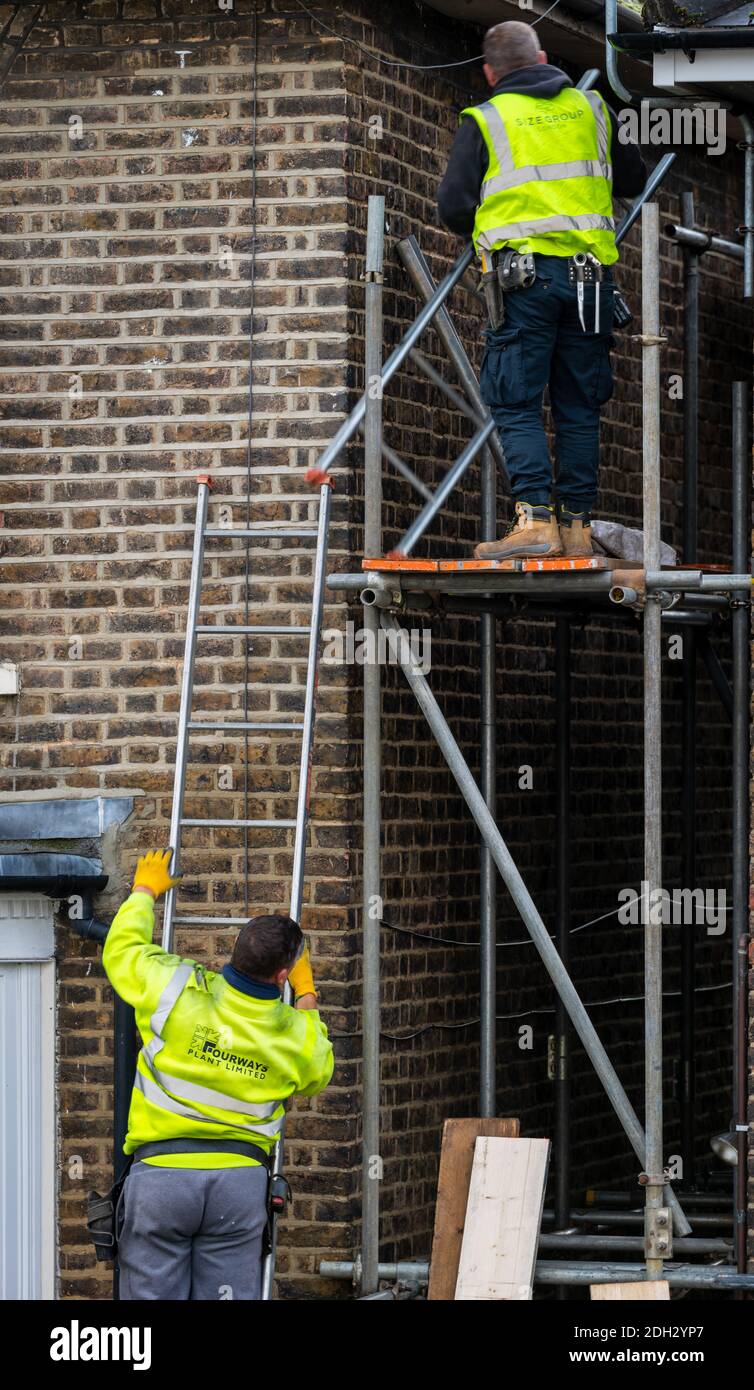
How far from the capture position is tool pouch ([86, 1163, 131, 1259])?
740 cm

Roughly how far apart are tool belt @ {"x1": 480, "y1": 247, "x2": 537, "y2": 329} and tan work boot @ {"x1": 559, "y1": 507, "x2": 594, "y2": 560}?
734 millimetres

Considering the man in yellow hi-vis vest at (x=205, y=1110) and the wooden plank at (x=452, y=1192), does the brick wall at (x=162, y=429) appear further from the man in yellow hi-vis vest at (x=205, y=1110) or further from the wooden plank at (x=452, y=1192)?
the man in yellow hi-vis vest at (x=205, y=1110)

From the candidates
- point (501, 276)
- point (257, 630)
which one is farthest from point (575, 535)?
point (257, 630)

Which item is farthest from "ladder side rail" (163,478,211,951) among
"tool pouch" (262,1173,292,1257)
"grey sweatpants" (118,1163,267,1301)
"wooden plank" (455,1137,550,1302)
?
"wooden plank" (455,1137,550,1302)

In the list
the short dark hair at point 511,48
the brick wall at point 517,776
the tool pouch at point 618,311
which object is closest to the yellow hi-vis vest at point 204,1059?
the brick wall at point 517,776

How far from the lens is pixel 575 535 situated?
8594 millimetres

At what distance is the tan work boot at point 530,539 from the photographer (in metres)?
8.36

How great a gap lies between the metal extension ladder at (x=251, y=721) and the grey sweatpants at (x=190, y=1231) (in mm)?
1124

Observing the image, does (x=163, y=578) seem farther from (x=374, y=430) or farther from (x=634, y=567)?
(x=634, y=567)

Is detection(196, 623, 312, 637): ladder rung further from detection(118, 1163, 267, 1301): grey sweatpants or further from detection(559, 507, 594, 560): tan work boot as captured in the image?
detection(118, 1163, 267, 1301): grey sweatpants

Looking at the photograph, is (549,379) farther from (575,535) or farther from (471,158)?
(471,158)
